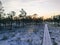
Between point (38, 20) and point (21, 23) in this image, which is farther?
point (38, 20)

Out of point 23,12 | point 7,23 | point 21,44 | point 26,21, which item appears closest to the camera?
point 21,44

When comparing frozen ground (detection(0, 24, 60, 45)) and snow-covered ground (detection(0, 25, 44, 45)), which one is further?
frozen ground (detection(0, 24, 60, 45))

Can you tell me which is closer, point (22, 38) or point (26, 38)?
point (26, 38)

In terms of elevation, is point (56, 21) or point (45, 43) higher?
point (45, 43)

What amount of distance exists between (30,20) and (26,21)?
3.39 metres

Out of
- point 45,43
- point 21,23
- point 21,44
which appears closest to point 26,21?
point 21,23

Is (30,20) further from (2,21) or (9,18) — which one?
(2,21)

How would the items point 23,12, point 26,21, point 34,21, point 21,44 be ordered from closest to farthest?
point 21,44 → point 23,12 → point 26,21 → point 34,21

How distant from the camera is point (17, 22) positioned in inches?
2527

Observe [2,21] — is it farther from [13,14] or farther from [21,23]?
[21,23]

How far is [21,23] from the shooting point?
63312 mm

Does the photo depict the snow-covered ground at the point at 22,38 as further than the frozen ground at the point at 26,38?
No

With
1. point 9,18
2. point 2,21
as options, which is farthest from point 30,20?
point 2,21

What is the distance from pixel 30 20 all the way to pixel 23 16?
759cm
